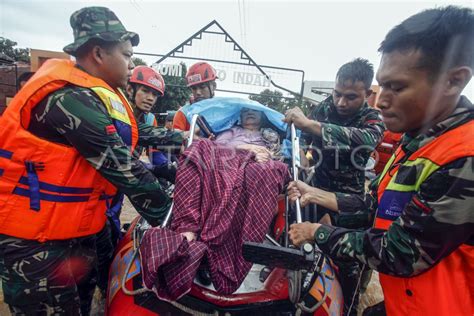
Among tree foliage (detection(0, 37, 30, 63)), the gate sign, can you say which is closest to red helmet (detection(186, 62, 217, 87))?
the gate sign

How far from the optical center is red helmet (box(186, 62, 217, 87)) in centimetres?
425

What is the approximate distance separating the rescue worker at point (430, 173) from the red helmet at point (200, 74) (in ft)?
10.8

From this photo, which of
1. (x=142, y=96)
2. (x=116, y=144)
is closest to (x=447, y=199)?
(x=116, y=144)

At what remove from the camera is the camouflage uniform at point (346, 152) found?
234cm

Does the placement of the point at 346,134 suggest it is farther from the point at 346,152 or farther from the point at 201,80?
the point at 201,80

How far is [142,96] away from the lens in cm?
339

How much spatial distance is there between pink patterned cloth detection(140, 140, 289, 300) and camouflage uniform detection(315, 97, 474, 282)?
644 mm

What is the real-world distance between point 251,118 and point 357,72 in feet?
4.80

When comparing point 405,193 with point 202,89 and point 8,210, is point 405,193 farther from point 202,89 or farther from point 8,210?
point 202,89

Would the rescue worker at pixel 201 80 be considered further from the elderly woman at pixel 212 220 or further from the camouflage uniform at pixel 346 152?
the elderly woman at pixel 212 220

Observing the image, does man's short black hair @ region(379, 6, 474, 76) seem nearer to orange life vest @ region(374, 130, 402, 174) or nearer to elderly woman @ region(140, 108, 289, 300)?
elderly woman @ region(140, 108, 289, 300)

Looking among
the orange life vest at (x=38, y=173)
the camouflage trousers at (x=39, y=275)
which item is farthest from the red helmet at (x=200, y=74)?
the camouflage trousers at (x=39, y=275)

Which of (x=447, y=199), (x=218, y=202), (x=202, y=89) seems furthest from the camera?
(x=202, y=89)

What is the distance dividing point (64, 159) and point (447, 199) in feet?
5.77
